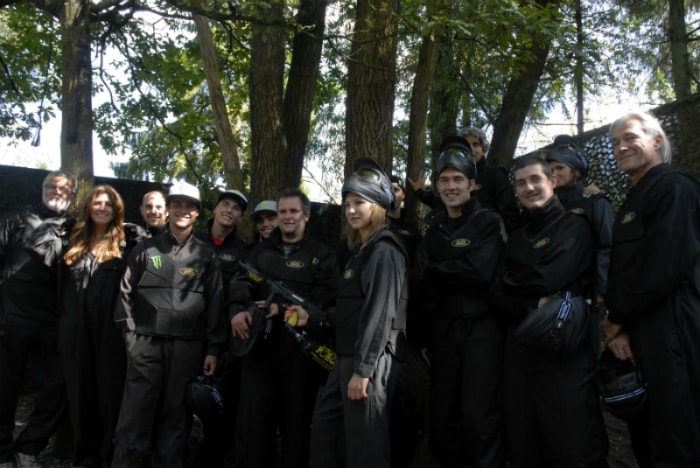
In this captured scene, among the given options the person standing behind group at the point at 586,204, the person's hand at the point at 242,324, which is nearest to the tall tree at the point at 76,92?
the person's hand at the point at 242,324

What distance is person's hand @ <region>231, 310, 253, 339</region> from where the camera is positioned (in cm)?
451

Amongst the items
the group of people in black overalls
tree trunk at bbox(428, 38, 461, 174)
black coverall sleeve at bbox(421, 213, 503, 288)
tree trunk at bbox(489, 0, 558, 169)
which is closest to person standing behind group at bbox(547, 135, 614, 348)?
the group of people in black overalls

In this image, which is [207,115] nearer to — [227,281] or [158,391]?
[227,281]

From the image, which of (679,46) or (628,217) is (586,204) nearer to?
(628,217)

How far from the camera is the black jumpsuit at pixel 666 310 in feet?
10.1

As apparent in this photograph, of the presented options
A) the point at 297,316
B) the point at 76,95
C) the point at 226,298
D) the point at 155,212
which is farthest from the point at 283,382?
the point at 76,95

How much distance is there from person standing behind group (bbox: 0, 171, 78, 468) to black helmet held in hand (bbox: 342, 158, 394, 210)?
8.96 ft

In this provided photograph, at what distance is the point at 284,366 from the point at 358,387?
1209 mm

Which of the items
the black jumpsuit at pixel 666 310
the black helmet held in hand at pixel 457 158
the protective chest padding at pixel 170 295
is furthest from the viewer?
the protective chest padding at pixel 170 295

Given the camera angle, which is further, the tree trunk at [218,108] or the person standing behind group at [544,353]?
the tree trunk at [218,108]

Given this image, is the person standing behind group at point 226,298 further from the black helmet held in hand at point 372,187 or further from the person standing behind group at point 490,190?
the person standing behind group at point 490,190

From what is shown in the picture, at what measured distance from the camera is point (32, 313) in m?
5.13

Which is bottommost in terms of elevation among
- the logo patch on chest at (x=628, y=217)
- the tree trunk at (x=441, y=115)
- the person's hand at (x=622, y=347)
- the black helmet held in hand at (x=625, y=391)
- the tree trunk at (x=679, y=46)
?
the black helmet held in hand at (x=625, y=391)

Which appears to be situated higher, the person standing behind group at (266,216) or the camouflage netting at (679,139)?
the camouflage netting at (679,139)
